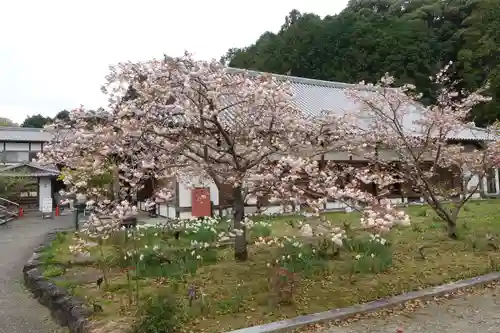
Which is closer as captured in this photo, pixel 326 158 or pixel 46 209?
pixel 326 158

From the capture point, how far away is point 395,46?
3328cm

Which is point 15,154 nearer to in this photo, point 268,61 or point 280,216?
point 268,61

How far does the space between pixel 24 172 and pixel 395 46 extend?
2710cm

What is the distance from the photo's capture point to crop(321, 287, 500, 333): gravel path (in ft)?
14.5

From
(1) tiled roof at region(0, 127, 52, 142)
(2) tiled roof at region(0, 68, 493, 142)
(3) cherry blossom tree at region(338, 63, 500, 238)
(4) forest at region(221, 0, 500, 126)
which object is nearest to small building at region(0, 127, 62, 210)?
(1) tiled roof at region(0, 127, 52, 142)

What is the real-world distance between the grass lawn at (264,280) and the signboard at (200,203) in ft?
14.7

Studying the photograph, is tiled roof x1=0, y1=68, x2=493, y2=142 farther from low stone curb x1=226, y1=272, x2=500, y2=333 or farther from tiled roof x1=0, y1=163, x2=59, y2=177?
low stone curb x1=226, y1=272, x2=500, y2=333

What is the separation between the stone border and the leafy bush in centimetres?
77

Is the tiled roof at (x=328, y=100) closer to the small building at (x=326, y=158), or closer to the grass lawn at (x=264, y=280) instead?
the small building at (x=326, y=158)

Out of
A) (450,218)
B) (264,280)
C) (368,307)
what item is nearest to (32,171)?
(264,280)

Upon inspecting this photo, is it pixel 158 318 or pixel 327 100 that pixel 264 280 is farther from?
pixel 327 100

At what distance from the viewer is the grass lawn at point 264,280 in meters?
4.78

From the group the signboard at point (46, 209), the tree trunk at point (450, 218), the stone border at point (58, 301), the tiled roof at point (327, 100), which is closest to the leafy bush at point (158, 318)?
the stone border at point (58, 301)

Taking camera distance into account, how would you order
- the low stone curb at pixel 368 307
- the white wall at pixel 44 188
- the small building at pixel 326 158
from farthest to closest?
the white wall at pixel 44 188, the small building at pixel 326 158, the low stone curb at pixel 368 307
